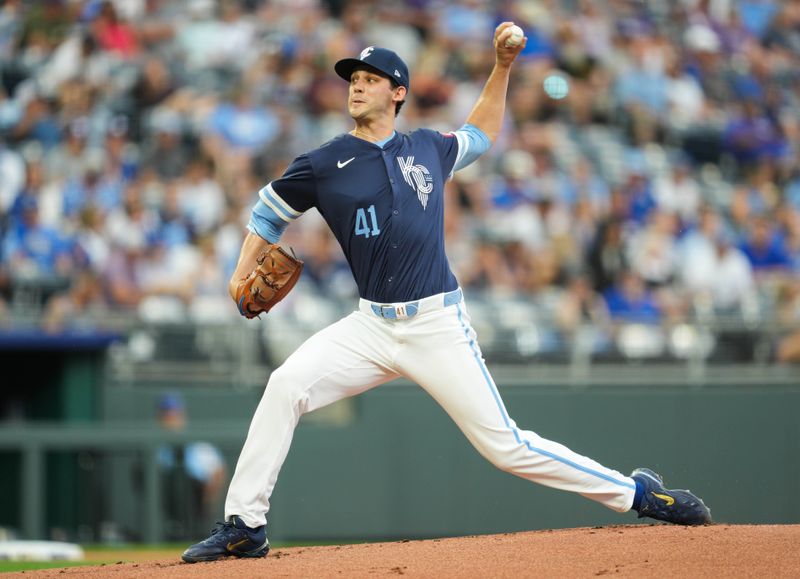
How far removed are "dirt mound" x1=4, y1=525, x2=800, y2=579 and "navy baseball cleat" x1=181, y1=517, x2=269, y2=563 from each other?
0.06m

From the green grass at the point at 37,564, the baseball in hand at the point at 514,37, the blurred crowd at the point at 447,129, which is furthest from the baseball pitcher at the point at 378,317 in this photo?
the blurred crowd at the point at 447,129

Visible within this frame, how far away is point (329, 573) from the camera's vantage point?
15.7ft

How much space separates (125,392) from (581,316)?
11.6 feet

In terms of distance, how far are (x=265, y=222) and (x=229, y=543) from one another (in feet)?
4.21

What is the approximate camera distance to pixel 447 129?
1266cm

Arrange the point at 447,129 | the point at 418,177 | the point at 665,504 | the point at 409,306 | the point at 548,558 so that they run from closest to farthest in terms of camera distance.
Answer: the point at 548,558 < the point at 409,306 < the point at 418,177 < the point at 665,504 < the point at 447,129

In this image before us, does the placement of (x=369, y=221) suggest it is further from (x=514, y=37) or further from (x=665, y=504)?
(x=665, y=504)

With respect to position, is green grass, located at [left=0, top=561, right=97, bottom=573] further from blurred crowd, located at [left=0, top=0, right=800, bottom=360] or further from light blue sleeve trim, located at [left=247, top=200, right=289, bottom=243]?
light blue sleeve trim, located at [left=247, top=200, right=289, bottom=243]

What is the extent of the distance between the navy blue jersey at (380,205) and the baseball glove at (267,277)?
0.17 metres

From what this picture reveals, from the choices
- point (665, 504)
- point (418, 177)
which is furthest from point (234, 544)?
point (665, 504)

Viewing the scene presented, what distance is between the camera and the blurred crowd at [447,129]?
418 inches

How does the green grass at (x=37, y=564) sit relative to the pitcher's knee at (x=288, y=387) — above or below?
below

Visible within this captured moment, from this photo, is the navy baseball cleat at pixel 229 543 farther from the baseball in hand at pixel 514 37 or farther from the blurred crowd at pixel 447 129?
the blurred crowd at pixel 447 129

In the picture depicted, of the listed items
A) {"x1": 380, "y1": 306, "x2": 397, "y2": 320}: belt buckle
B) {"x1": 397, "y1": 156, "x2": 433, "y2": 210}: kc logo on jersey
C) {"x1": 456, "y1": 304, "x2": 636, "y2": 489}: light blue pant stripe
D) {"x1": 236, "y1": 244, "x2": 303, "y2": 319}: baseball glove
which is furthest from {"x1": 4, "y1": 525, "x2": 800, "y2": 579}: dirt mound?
{"x1": 397, "y1": 156, "x2": 433, "y2": 210}: kc logo on jersey
